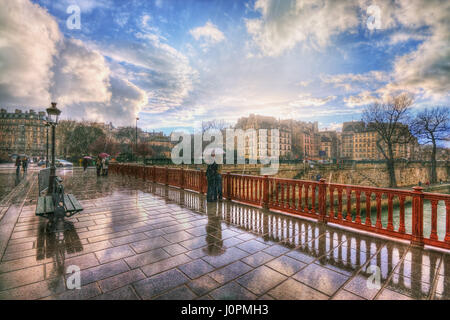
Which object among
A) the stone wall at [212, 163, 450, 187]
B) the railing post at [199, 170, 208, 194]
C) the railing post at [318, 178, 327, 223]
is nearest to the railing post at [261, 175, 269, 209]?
the railing post at [318, 178, 327, 223]

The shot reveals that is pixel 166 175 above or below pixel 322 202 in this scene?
above

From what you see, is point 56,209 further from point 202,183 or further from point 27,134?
point 27,134

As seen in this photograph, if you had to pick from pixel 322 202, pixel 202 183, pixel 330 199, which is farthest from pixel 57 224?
pixel 330 199

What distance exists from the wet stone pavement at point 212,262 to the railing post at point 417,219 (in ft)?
0.92

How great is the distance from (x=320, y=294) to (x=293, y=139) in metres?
94.4

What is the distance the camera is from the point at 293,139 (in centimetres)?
9150

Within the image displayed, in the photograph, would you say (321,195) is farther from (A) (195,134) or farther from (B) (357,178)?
(A) (195,134)

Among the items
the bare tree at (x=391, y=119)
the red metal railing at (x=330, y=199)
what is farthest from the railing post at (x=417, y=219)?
the bare tree at (x=391, y=119)

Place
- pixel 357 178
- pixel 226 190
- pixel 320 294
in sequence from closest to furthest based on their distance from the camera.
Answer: pixel 320 294, pixel 226 190, pixel 357 178

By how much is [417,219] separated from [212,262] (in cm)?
390

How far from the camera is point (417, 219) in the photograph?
3850 mm

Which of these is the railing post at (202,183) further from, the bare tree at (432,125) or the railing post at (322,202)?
the bare tree at (432,125)

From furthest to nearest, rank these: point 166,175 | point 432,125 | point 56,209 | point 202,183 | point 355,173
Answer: point 355,173, point 432,125, point 166,175, point 202,183, point 56,209
